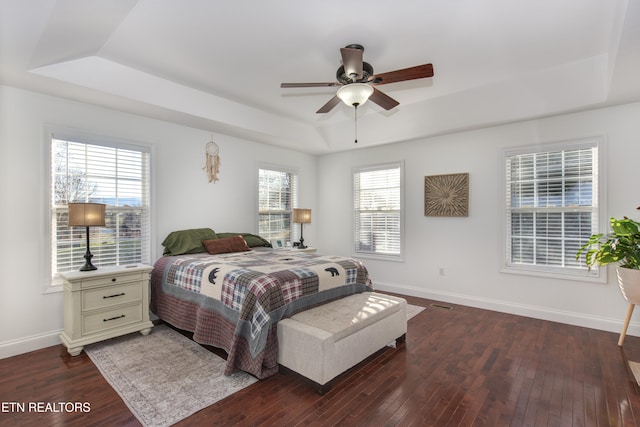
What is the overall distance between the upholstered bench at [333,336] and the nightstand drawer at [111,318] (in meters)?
1.75

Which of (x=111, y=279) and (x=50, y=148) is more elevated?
(x=50, y=148)

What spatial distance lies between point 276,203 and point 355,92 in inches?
126

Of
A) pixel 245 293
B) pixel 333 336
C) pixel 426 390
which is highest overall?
pixel 245 293

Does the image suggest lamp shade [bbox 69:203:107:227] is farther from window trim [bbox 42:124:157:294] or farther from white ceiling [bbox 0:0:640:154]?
white ceiling [bbox 0:0:640:154]

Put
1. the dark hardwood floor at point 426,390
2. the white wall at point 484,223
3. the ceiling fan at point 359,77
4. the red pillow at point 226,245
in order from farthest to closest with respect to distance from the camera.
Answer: the red pillow at point 226,245 → the white wall at point 484,223 → the ceiling fan at point 359,77 → the dark hardwood floor at point 426,390

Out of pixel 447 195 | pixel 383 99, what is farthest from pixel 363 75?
pixel 447 195

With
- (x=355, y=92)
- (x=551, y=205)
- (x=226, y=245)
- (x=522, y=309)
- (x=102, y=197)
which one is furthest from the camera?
(x=226, y=245)

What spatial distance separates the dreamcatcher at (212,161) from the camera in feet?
14.9

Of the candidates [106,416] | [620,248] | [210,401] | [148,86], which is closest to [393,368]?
[210,401]

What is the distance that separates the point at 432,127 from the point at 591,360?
3147 millimetres

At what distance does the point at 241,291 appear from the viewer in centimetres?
265

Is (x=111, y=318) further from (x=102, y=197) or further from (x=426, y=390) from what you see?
(x=426, y=390)

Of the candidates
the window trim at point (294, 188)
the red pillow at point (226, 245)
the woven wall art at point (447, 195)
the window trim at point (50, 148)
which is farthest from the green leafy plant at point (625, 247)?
the window trim at point (50, 148)

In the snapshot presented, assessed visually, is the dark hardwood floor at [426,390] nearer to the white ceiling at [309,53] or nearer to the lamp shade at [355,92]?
the lamp shade at [355,92]
